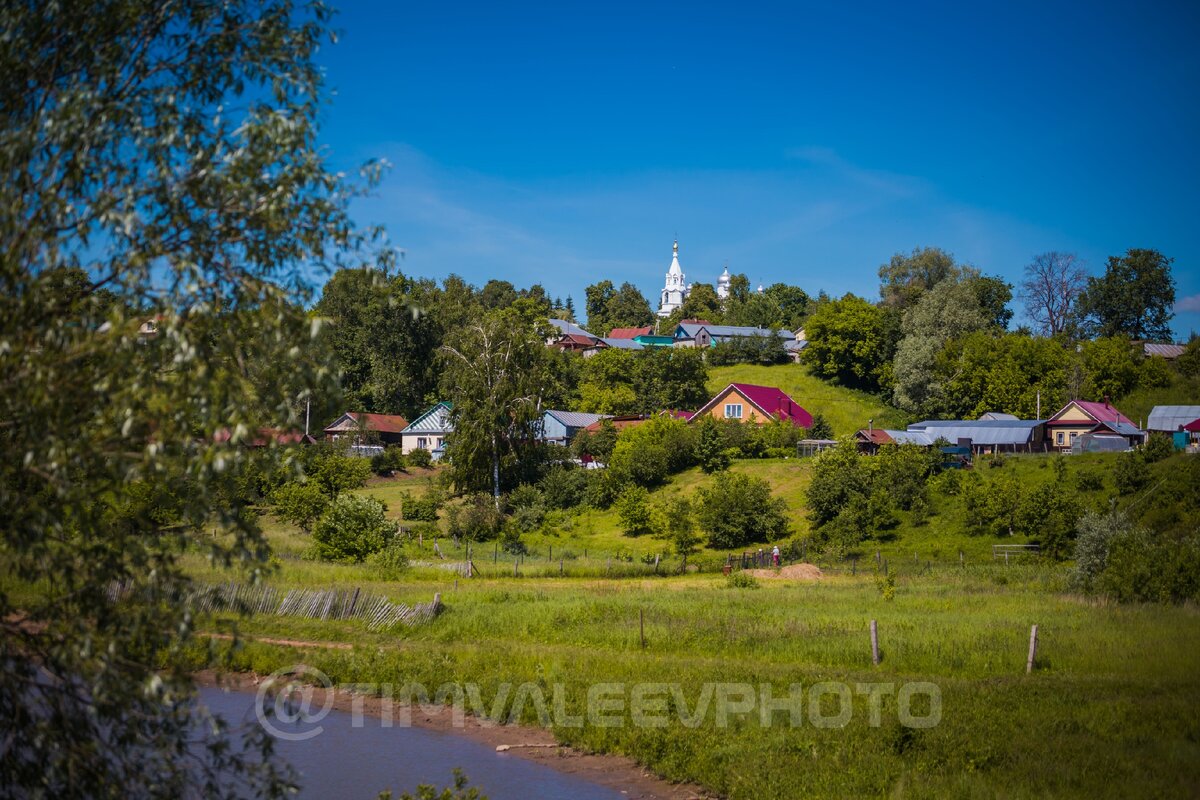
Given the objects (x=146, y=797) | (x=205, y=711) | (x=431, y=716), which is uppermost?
(x=205, y=711)

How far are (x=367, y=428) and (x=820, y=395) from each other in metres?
46.2

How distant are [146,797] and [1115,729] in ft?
57.6

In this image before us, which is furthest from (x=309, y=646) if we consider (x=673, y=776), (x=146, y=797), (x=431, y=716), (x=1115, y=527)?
(x=1115, y=527)

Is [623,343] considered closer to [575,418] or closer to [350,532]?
[575,418]

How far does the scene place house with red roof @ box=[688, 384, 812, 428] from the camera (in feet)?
285

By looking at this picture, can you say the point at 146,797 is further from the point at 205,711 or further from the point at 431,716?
the point at 431,716

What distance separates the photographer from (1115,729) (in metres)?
18.9

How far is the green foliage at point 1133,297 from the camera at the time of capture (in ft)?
361

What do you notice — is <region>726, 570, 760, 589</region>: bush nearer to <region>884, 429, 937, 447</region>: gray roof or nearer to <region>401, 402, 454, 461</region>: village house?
<region>884, 429, 937, 447</region>: gray roof

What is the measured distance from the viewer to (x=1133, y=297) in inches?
4333

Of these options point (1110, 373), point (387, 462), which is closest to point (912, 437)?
point (1110, 373)

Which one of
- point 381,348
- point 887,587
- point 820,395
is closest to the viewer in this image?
point 887,587

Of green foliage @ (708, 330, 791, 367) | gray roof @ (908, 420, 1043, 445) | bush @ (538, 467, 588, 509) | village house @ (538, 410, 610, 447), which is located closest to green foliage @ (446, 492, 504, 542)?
bush @ (538, 467, 588, 509)

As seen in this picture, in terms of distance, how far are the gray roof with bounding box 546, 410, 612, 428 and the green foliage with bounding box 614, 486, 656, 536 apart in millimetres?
28434
